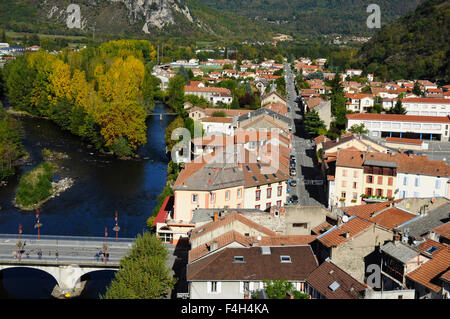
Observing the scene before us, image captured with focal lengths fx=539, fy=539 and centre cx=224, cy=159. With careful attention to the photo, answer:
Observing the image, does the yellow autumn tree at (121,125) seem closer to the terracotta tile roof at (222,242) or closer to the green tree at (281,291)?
the terracotta tile roof at (222,242)

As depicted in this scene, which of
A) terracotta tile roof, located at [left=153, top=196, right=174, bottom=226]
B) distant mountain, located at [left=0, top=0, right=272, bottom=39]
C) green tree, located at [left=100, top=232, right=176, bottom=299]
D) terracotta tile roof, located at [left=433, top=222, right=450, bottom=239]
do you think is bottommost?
terracotta tile roof, located at [left=153, top=196, right=174, bottom=226]

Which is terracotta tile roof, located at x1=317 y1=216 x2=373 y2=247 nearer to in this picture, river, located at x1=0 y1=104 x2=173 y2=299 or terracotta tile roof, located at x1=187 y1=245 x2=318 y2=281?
terracotta tile roof, located at x1=187 y1=245 x2=318 y2=281

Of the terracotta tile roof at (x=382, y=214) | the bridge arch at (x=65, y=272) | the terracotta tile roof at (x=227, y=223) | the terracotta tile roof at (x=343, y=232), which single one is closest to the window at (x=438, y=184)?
the terracotta tile roof at (x=382, y=214)

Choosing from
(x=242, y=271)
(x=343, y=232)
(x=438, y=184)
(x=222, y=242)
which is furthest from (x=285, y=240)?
(x=438, y=184)

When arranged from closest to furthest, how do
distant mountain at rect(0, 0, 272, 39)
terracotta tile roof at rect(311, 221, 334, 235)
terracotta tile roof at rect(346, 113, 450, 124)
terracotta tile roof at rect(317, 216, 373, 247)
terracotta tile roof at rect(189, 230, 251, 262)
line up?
terracotta tile roof at rect(317, 216, 373, 247), terracotta tile roof at rect(189, 230, 251, 262), terracotta tile roof at rect(311, 221, 334, 235), terracotta tile roof at rect(346, 113, 450, 124), distant mountain at rect(0, 0, 272, 39)

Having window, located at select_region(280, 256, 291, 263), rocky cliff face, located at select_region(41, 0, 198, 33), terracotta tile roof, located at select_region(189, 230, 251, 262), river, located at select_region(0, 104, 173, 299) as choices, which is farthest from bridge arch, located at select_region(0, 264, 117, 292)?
rocky cliff face, located at select_region(41, 0, 198, 33)
